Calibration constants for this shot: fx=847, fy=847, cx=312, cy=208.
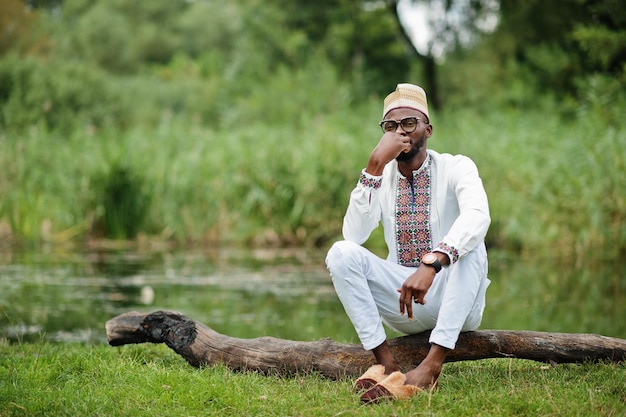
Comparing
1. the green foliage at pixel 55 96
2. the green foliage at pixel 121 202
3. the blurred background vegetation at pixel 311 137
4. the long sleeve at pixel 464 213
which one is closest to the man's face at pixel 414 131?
the long sleeve at pixel 464 213

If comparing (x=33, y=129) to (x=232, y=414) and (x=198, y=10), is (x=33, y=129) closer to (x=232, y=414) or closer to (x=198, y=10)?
(x=232, y=414)

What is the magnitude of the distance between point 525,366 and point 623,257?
6.45m

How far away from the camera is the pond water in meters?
7.00

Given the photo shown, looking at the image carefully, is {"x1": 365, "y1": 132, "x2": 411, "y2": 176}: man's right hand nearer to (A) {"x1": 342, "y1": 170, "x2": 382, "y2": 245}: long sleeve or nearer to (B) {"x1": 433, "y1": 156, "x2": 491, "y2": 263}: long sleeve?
(A) {"x1": 342, "y1": 170, "x2": 382, "y2": 245}: long sleeve

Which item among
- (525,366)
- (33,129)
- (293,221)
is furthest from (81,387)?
(33,129)

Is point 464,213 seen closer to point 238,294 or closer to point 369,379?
point 369,379

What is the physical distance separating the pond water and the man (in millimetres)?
1628

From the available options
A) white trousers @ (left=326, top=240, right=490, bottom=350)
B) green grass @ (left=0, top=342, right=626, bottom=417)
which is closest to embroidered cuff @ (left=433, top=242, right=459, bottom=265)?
white trousers @ (left=326, top=240, right=490, bottom=350)

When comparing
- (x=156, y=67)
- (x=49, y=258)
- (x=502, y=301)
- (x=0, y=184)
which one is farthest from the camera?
(x=156, y=67)

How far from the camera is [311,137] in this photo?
1318 cm

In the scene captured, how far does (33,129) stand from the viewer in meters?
13.6

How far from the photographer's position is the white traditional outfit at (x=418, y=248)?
3805mm

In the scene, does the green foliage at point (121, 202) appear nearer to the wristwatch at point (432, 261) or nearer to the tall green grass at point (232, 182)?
the tall green grass at point (232, 182)

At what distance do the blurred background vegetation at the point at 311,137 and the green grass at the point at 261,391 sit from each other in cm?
651
